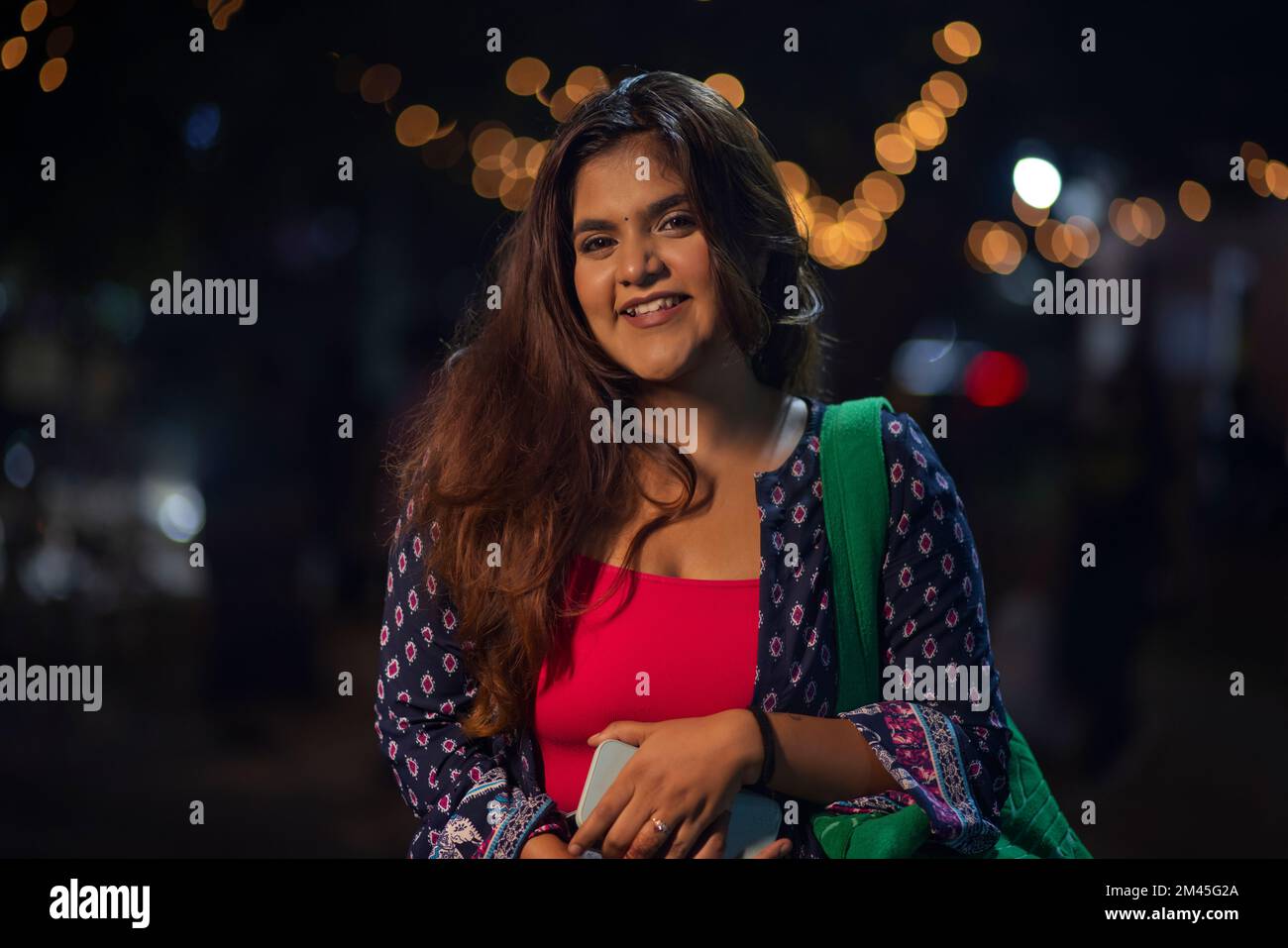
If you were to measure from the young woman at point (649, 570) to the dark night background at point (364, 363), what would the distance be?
52cm

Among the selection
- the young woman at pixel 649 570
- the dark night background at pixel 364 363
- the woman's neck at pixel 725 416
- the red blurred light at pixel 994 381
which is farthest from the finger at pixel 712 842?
the red blurred light at pixel 994 381

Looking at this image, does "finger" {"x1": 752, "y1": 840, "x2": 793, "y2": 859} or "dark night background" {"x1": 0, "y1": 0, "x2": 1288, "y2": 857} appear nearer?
"finger" {"x1": 752, "y1": 840, "x2": 793, "y2": 859}

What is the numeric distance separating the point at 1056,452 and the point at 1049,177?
166 centimetres

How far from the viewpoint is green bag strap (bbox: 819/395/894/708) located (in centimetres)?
174

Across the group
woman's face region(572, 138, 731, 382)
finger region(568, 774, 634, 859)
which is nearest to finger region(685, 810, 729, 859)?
finger region(568, 774, 634, 859)

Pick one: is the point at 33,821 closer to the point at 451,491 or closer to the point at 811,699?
the point at 451,491

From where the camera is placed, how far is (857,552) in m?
1.74

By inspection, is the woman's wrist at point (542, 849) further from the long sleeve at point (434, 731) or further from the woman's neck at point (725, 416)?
the woman's neck at point (725, 416)

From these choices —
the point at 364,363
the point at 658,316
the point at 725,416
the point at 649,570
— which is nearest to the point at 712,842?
the point at 649,570

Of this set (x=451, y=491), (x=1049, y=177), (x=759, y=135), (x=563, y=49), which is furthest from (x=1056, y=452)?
(x=451, y=491)

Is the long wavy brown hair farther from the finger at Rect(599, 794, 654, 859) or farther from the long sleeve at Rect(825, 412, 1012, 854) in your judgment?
the long sleeve at Rect(825, 412, 1012, 854)

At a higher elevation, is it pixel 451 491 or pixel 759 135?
pixel 759 135

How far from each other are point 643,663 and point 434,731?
0.33 m

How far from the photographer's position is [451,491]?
176 centimetres
